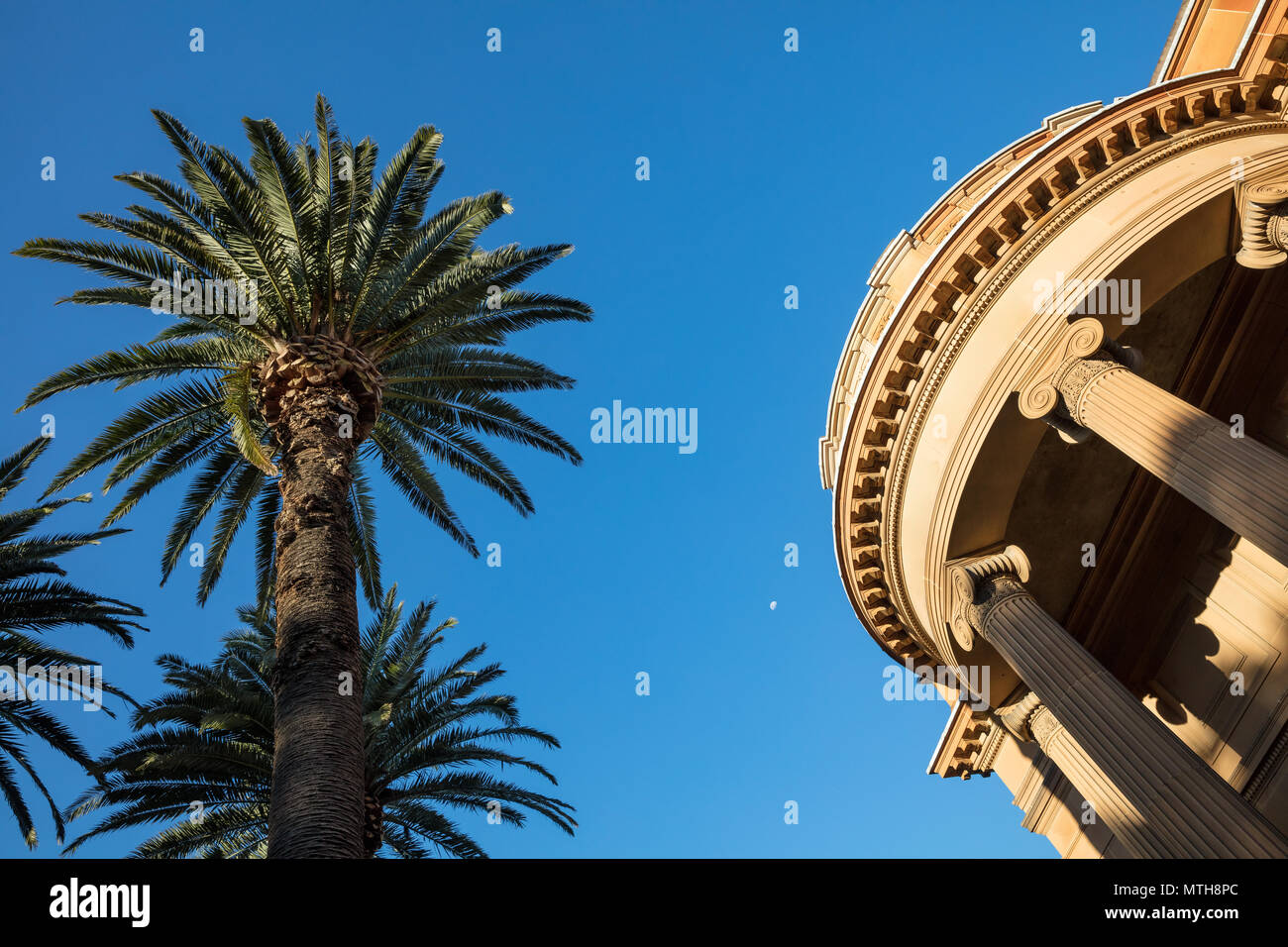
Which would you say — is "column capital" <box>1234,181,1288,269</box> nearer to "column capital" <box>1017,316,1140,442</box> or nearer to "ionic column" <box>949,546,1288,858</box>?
"column capital" <box>1017,316,1140,442</box>

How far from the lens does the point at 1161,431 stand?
1250 centimetres

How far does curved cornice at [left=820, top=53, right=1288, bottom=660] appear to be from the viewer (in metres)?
14.2

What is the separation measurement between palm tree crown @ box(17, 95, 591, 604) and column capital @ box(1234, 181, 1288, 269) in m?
9.92

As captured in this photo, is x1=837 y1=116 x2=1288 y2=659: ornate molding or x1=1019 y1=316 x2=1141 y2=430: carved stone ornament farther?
x1=837 y1=116 x2=1288 y2=659: ornate molding

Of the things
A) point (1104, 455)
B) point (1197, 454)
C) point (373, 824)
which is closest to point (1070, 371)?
point (1197, 454)

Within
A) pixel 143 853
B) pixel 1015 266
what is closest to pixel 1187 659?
pixel 1015 266

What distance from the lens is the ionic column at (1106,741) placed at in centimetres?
1115

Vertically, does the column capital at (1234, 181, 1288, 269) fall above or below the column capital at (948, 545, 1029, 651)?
above

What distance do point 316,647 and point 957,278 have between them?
11.7 m

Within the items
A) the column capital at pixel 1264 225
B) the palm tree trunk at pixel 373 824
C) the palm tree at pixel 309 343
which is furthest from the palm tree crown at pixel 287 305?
the column capital at pixel 1264 225

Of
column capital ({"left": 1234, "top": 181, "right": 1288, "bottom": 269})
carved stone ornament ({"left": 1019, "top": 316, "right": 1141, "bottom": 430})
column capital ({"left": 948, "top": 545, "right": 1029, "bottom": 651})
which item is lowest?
column capital ({"left": 948, "top": 545, "right": 1029, "bottom": 651})

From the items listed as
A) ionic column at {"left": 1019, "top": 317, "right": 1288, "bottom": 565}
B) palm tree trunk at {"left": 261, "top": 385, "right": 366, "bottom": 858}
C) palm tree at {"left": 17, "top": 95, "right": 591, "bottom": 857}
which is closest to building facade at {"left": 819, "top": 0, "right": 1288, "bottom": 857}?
ionic column at {"left": 1019, "top": 317, "right": 1288, "bottom": 565}

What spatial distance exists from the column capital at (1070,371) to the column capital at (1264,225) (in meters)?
1.99

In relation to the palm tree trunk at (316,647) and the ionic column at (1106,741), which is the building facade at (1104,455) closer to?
the ionic column at (1106,741)
